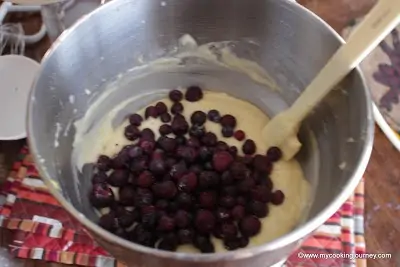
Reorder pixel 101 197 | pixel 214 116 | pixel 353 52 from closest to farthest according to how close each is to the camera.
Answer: pixel 353 52 → pixel 101 197 → pixel 214 116

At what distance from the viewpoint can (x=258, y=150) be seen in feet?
2.75

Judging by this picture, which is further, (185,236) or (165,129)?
(165,129)

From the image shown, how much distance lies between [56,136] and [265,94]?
336 mm

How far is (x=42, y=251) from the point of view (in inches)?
31.2

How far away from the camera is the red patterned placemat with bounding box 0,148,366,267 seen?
2.59 ft

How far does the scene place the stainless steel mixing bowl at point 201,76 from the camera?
0.67 meters

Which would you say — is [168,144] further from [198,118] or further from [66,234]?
[66,234]

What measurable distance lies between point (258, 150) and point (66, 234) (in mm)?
304

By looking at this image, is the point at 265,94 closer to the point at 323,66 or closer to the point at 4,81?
the point at 323,66

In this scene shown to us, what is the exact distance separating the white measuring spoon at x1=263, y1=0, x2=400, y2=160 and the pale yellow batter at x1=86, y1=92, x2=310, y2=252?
3cm

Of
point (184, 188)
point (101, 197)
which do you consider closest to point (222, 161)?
point (184, 188)

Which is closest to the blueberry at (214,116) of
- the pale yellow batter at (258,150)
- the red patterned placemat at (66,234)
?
the pale yellow batter at (258,150)

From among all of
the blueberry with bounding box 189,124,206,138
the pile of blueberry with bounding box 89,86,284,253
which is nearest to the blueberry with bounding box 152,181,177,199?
the pile of blueberry with bounding box 89,86,284,253

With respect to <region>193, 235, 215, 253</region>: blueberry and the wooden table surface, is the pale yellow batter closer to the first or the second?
<region>193, 235, 215, 253</region>: blueberry
